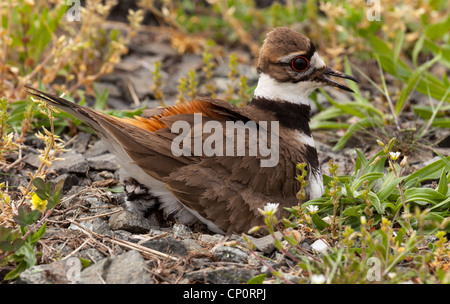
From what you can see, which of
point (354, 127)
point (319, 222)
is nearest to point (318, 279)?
point (319, 222)

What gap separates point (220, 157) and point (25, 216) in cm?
123

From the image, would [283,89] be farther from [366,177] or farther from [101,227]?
[101,227]

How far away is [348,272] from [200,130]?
1.35m

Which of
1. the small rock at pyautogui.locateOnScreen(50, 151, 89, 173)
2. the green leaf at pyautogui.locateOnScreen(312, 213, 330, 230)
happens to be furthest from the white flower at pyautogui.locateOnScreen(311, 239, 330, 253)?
the small rock at pyautogui.locateOnScreen(50, 151, 89, 173)

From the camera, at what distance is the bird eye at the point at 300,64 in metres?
4.09

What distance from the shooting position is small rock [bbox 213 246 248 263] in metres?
3.32

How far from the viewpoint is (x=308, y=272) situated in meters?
3.01

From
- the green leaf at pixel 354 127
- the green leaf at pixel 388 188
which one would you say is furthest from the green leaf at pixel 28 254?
the green leaf at pixel 354 127

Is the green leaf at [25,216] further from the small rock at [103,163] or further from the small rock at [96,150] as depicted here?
the small rock at [96,150]

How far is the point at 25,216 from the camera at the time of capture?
3207 millimetres

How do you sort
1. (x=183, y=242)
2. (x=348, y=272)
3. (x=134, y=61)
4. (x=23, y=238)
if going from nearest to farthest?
(x=348, y=272), (x=23, y=238), (x=183, y=242), (x=134, y=61)

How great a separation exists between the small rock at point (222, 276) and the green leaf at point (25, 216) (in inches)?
37.1
